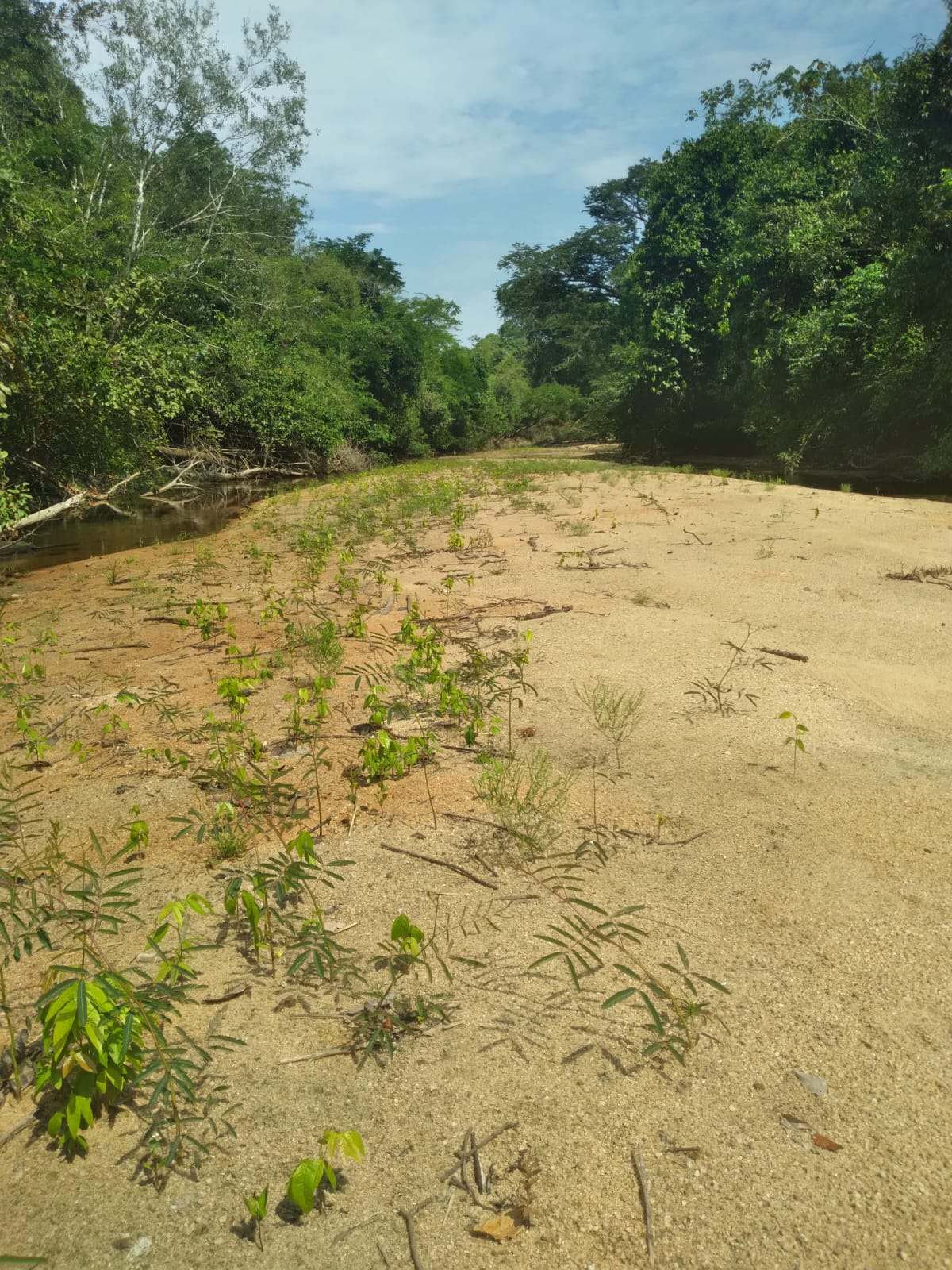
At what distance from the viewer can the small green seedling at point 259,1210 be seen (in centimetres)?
148

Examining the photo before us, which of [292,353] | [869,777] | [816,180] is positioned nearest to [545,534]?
[869,777]

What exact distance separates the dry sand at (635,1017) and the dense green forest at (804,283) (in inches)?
367

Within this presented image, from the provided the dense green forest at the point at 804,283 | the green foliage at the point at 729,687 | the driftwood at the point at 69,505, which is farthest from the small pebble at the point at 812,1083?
the dense green forest at the point at 804,283

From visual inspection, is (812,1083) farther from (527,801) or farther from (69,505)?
(69,505)

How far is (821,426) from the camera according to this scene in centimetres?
1575

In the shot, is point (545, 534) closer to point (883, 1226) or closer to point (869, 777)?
point (869, 777)

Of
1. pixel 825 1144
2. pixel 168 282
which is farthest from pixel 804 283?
pixel 825 1144

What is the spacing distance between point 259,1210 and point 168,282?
18172mm

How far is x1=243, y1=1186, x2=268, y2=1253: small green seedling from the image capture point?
1.48 m

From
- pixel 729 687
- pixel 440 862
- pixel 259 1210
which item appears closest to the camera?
pixel 259 1210

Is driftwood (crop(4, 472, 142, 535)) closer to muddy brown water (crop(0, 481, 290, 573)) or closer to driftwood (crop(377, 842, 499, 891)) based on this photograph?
muddy brown water (crop(0, 481, 290, 573))

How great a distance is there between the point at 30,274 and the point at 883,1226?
35.4 ft

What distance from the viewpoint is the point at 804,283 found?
1543cm

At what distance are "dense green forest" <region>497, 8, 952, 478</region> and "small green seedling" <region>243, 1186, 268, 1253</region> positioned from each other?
41.3 ft
